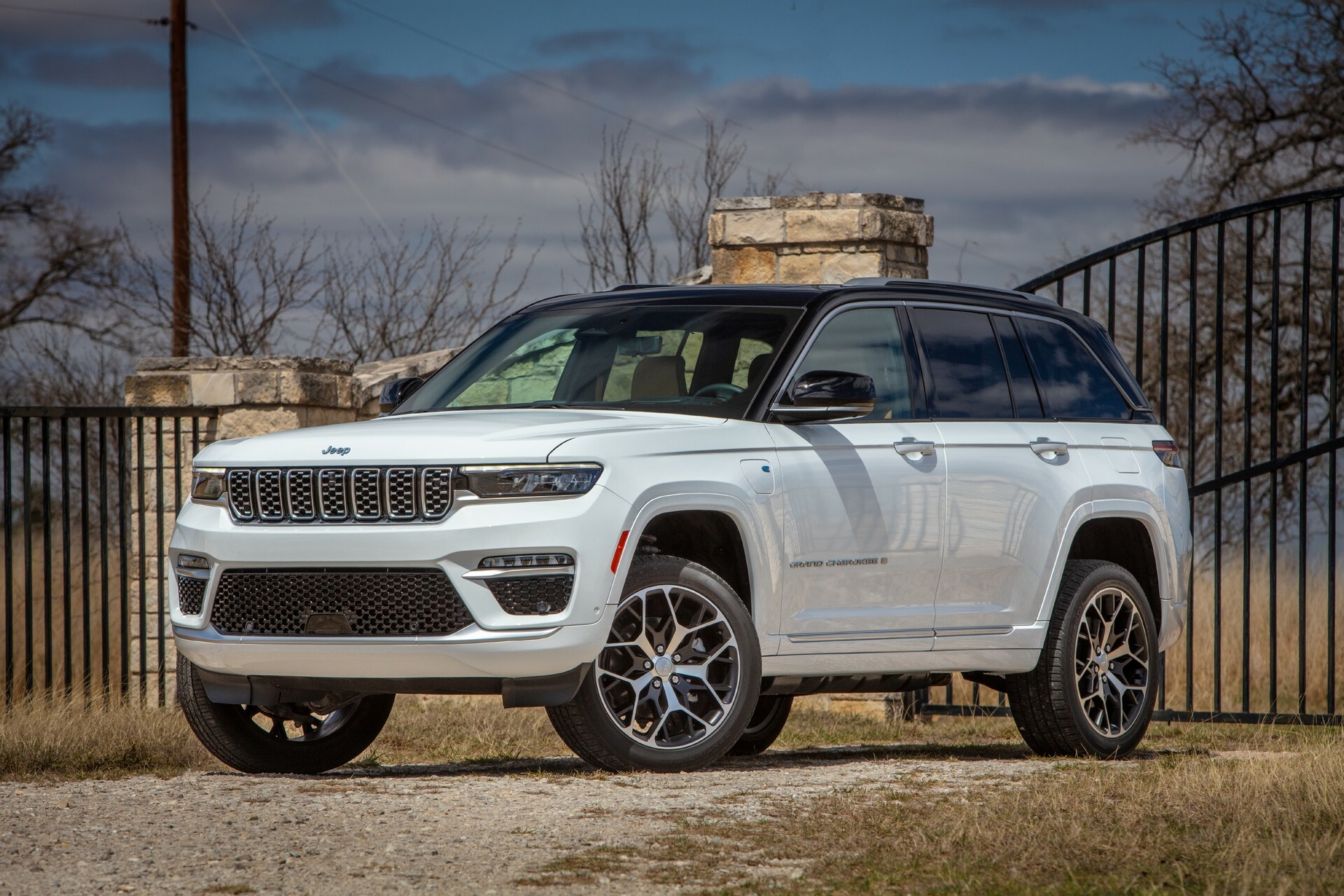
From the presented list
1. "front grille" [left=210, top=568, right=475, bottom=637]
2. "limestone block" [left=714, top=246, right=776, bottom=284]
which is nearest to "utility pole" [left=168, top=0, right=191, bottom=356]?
"limestone block" [left=714, top=246, right=776, bottom=284]

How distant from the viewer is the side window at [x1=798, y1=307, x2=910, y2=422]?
750 cm

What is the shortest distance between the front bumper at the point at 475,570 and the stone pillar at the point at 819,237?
217 inches

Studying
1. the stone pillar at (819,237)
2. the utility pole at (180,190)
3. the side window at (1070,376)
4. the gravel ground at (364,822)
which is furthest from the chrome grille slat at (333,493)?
the utility pole at (180,190)

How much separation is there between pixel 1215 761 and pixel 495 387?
3.75m

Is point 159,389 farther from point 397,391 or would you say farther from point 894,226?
point 894,226

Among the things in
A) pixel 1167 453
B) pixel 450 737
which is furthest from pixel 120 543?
pixel 1167 453

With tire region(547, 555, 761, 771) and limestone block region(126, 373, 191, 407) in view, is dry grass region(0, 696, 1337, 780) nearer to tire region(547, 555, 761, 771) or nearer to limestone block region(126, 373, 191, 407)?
tire region(547, 555, 761, 771)

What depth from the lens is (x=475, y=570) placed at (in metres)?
6.19

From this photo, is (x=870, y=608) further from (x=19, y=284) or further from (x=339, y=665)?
(x=19, y=284)

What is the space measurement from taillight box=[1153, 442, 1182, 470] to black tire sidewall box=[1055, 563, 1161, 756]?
65 centimetres

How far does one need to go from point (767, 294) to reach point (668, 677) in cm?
187

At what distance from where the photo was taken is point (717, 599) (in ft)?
21.9

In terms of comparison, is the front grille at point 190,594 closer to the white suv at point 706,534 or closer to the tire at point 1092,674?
the white suv at point 706,534

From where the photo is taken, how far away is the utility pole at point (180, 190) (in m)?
23.0
